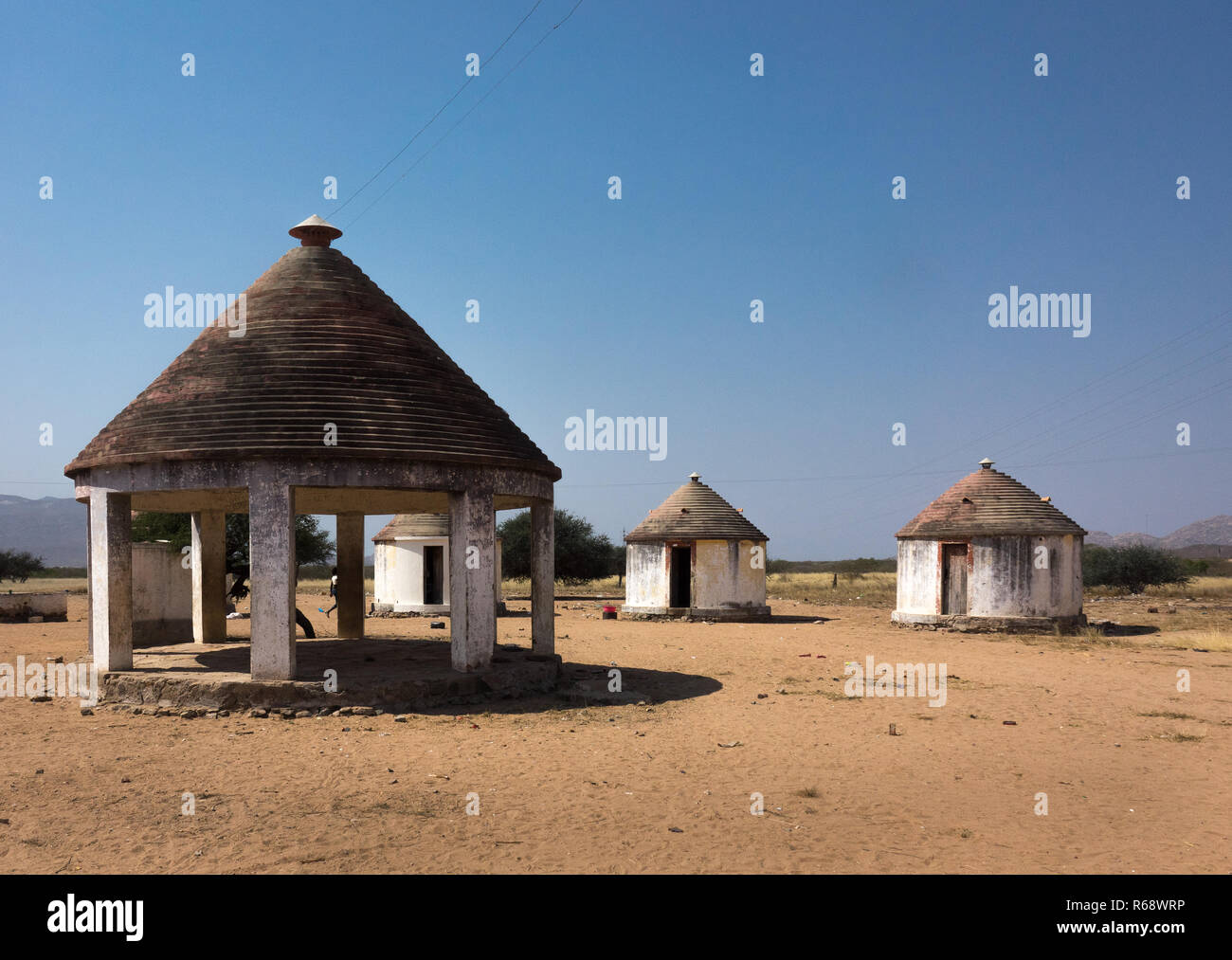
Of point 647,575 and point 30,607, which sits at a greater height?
point 647,575

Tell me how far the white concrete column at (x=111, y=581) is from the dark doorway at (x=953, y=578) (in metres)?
20.8

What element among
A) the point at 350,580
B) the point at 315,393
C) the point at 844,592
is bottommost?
the point at 844,592

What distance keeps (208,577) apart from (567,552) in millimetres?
30445

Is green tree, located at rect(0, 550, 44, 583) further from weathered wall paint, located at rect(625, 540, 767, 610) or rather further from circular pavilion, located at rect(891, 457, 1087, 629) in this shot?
circular pavilion, located at rect(891, 457, 1087, 629)

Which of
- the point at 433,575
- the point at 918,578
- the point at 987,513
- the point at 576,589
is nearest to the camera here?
the point at 987,513

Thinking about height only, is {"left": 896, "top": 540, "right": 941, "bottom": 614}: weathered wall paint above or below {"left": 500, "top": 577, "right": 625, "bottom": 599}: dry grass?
above

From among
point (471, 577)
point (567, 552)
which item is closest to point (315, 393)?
point (471, 577)

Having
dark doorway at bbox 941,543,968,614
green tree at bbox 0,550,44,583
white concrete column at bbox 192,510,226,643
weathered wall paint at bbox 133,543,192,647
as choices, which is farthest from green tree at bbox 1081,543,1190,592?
green tree at bbox 0,550,44,583

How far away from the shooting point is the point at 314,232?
568 inches

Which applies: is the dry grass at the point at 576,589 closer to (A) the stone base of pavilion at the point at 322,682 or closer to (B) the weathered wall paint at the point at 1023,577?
(B) the weathered wall paint at the point at 1023,577

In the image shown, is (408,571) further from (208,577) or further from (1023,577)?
(1023,577)

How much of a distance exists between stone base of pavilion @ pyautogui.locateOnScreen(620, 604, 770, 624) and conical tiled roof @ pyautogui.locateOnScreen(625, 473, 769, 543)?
217 cm

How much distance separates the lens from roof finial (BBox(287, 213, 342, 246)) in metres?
14.4

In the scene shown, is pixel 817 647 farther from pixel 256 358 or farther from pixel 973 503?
pixel 256 358
